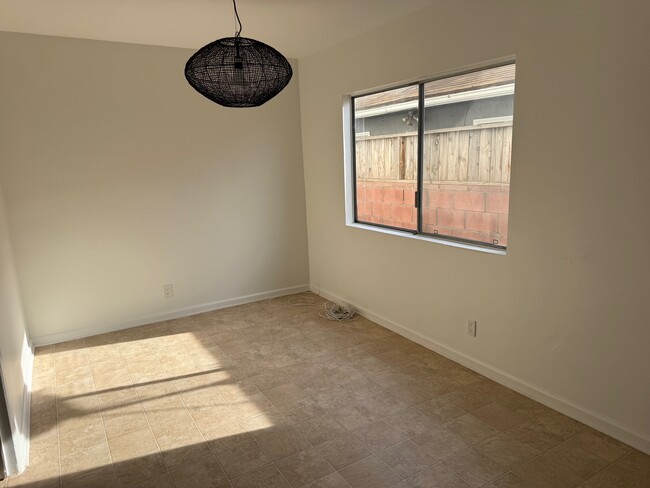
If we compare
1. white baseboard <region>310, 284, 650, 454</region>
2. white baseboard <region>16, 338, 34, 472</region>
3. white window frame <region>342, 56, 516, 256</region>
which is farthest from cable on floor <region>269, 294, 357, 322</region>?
white baseboard <region>16, 338, 34, 472</region>

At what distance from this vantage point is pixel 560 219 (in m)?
2.29

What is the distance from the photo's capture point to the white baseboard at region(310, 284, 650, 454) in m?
2.14

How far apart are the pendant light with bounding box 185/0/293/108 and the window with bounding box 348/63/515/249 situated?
1237 millimetres

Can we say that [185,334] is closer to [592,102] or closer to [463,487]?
[463,487]

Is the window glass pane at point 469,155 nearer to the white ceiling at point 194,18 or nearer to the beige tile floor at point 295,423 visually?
the white ceiling at point 194,18

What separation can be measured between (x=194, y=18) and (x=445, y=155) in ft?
6.27

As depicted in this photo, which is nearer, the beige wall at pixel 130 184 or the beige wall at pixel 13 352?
the beige wall at pixel 13 352

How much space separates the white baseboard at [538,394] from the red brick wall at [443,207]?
31.1 inches

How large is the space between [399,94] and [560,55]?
132 centimetres

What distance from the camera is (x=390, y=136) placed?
3.48 meters

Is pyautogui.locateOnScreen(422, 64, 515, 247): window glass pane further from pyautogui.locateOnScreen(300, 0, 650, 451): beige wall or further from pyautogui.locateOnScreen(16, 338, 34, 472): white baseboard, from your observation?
pyautogui.locateOnScreen(16, 338, 34, 472): white baseboard

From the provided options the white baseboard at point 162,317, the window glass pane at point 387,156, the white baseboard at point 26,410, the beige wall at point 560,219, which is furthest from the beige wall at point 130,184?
the beige wall at point 560,219

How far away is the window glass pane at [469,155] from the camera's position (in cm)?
263

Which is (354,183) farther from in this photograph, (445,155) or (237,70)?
(237,70)
